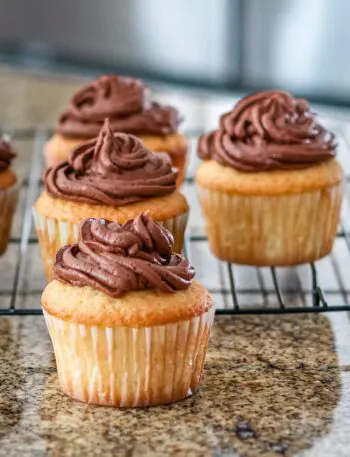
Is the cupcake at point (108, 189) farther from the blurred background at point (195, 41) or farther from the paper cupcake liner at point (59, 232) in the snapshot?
the blurred background at point (195, 41)

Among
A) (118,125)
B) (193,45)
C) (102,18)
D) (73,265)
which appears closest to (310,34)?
(193,45)

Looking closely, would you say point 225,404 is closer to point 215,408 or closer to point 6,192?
point 215,408

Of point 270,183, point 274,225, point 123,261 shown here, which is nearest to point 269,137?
point 270,183

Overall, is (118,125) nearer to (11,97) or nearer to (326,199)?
(326,199)

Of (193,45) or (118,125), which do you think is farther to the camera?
(193,45)

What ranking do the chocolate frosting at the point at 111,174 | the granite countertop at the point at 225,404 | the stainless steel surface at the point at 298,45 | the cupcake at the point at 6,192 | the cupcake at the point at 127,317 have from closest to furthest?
the granite countertop at the point at 225,404 < the cupcake at the point at 127,317 < the chocolate frosting at the point at 111,174 < the cupcake at the point at 6,192 < the stainless steel surface at the point at 298,45

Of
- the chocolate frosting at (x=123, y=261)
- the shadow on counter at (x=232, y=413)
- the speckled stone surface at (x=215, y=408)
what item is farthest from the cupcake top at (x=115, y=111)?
the chocolate frosting at (x=123, y=261)
